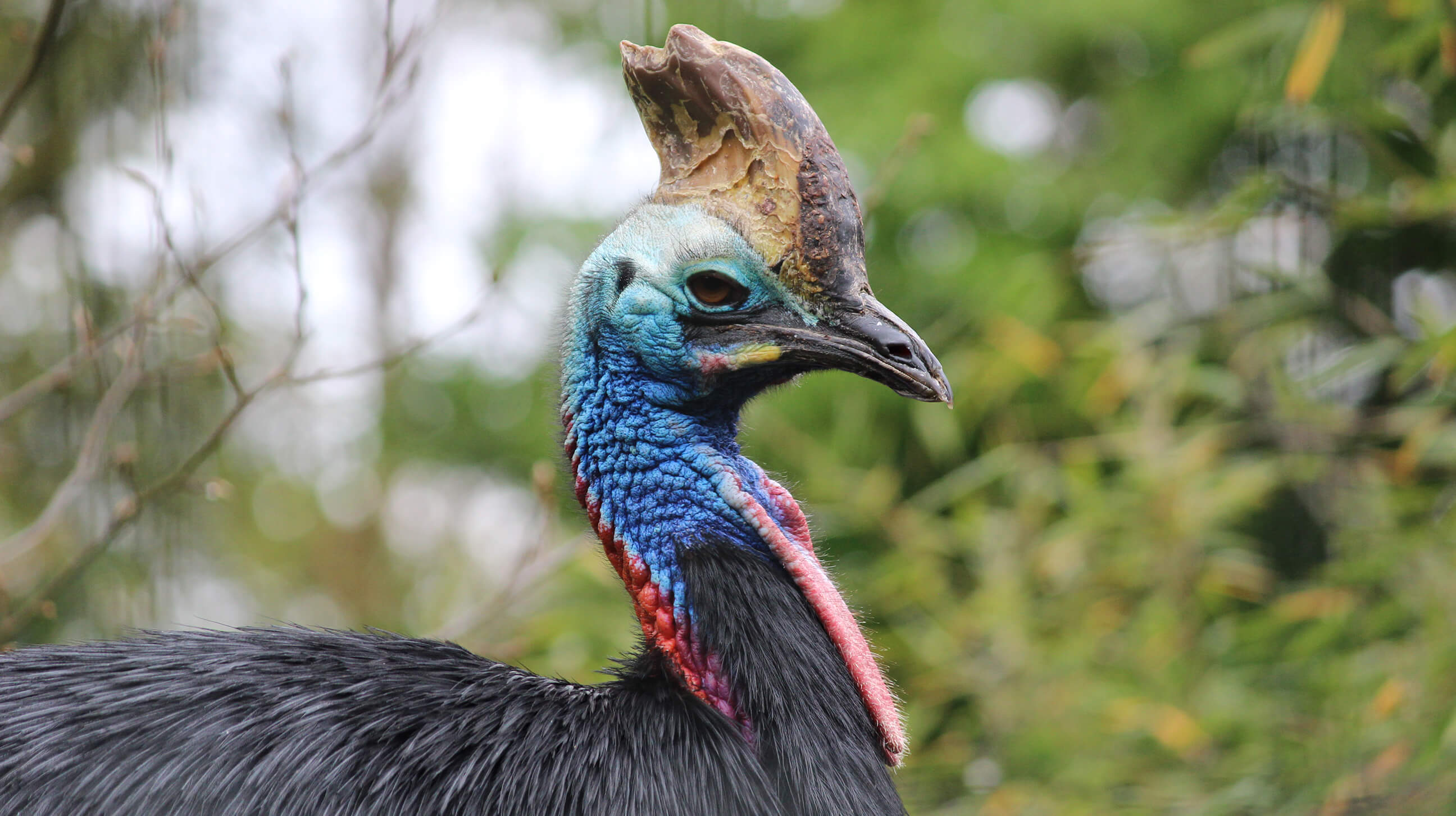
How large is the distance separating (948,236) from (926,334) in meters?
0.70

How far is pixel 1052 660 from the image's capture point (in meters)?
3.54

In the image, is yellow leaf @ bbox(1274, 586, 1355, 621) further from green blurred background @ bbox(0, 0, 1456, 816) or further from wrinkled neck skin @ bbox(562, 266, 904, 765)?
wrinkled neck skin @ bbox(562, 266, 904, 765)

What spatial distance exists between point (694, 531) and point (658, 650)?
6.3 inches

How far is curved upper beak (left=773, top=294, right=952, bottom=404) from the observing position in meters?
1.57

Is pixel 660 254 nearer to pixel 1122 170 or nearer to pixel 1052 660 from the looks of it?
pixel 1052 660

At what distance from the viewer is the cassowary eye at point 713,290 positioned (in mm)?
1667

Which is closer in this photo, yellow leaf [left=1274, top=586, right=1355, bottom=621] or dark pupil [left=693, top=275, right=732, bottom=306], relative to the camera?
dark pupil [left=693, top=275, right=732, bottom=306]

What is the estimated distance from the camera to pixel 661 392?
171cm

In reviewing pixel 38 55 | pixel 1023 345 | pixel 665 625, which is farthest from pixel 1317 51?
pixel 38 55

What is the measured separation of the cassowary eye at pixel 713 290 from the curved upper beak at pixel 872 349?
8cm

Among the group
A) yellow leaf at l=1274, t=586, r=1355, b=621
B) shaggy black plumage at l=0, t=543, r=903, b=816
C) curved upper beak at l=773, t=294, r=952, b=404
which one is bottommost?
yellow leaf at l=1274, t=586, r=1355, b=621

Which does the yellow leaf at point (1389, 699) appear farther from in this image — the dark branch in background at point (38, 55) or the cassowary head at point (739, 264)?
the dark branch in background at point (38, 55)

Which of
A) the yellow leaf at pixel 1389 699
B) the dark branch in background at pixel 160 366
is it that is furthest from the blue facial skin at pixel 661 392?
the yellow leaf at pixel 1389 699

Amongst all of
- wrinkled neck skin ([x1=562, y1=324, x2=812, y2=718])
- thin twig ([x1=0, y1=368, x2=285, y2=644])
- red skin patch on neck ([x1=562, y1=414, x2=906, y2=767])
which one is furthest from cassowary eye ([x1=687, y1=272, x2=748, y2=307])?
thin twig ([x1=0, y1=368, x2=285, y2=644])
